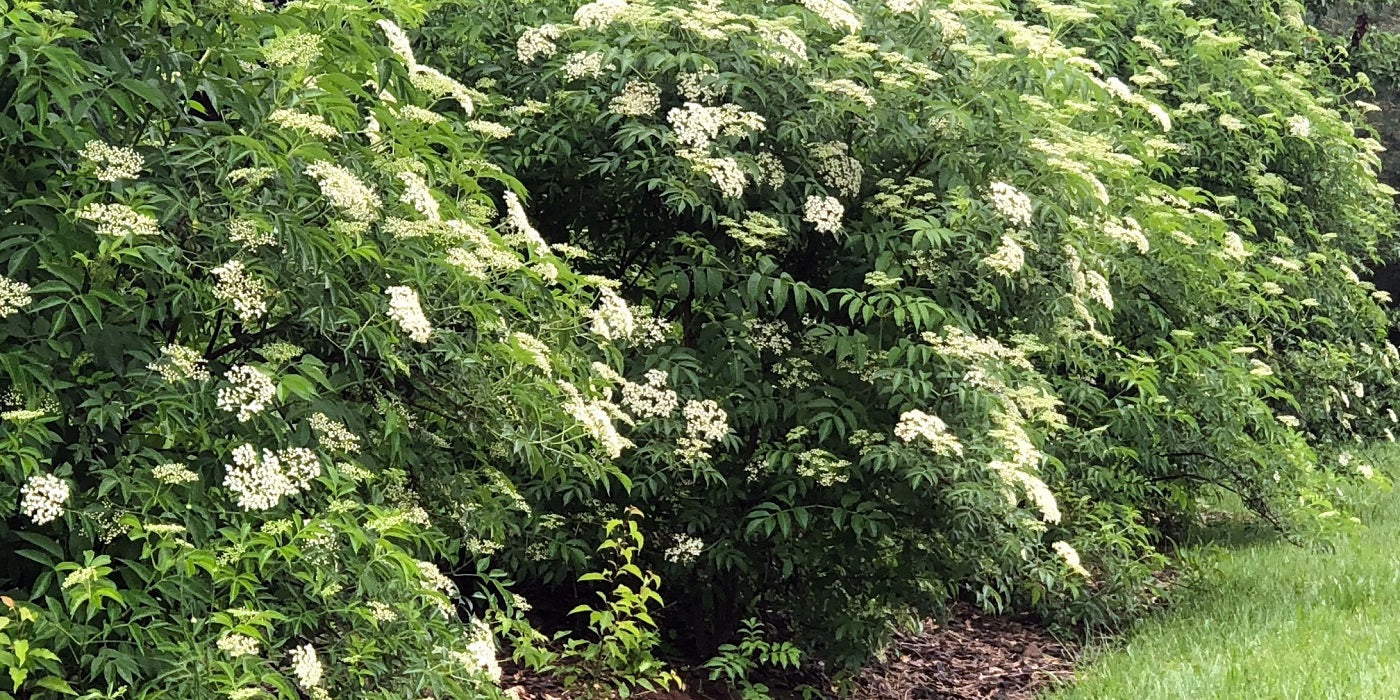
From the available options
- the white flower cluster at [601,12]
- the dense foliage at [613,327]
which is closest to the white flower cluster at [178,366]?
the dense foliage at [613,327]

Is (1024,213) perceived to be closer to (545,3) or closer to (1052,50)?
(1052,50)

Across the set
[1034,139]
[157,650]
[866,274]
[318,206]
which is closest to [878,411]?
[866,274]

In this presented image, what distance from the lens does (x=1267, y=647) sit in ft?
15.5

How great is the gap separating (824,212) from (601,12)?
1108mm

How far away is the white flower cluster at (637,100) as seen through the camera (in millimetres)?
4438

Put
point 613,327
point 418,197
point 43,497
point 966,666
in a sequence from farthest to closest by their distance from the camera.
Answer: point 966,666 → point 613,327 → point 418,197 → point 43,497

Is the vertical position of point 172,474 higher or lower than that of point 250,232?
lower

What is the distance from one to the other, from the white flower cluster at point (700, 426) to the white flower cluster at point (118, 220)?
88.6 inches

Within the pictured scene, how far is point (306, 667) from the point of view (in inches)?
96.0

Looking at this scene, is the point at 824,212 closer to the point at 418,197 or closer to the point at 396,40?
the point at 396,40

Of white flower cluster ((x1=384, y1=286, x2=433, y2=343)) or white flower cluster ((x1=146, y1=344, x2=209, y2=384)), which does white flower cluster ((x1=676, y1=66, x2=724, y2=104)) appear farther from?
white flower cluster ((x1=146, y1=344, x2=209, y2=384))

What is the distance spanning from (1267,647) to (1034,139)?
2.21 meters

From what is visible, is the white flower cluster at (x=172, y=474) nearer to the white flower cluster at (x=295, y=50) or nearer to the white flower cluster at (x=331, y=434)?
the white flower cluster at (x=331, y=434)

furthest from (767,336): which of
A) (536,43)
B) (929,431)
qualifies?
(536,43)
